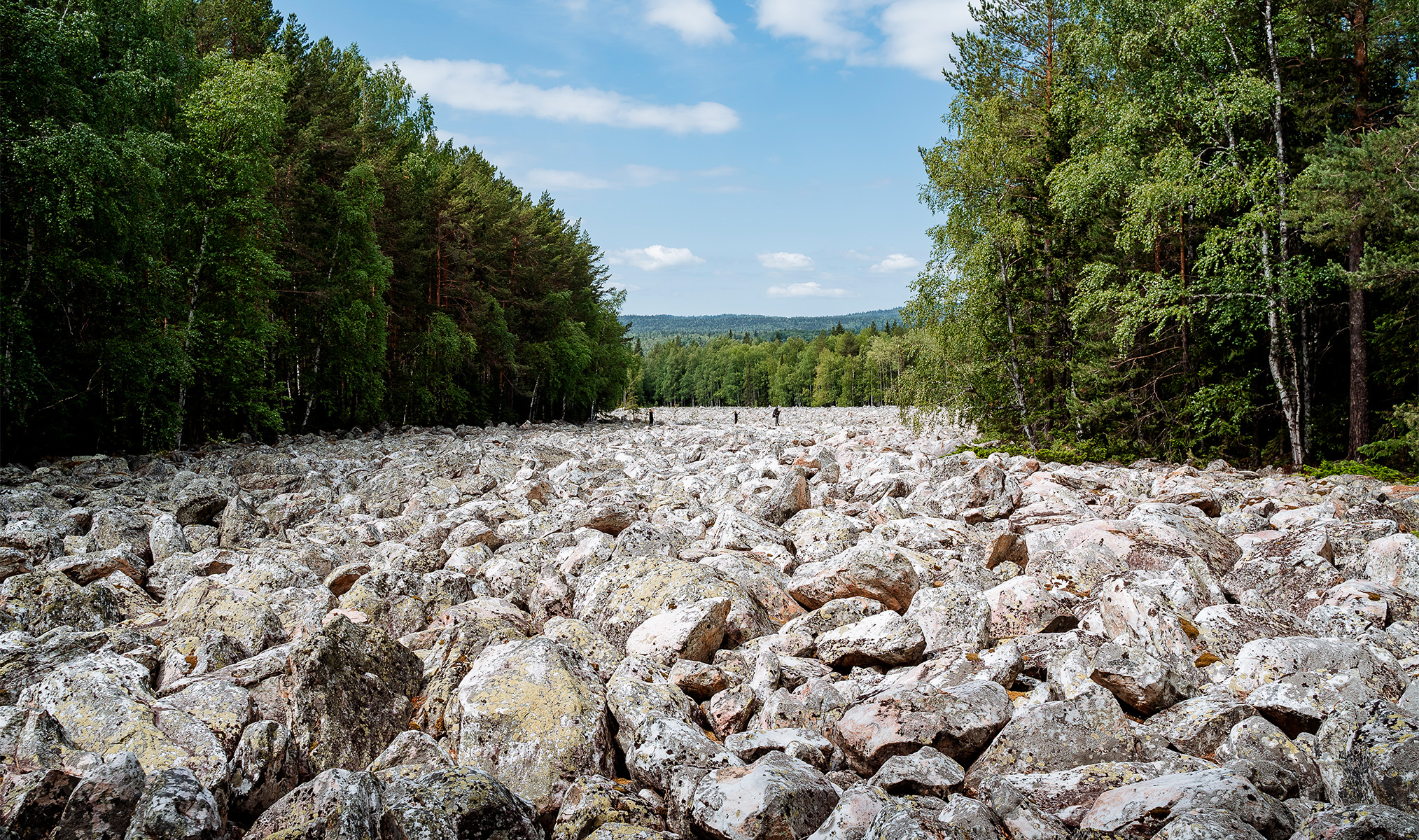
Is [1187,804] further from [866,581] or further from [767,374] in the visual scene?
[767,374]

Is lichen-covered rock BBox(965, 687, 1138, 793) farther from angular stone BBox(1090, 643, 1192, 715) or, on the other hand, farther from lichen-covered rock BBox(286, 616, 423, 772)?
lichen-covered rock BBox(286, 616, 423, 772)

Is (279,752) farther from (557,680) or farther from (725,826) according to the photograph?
(725,826)

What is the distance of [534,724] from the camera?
3.48 metres

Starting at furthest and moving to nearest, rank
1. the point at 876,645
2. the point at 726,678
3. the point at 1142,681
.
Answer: the point at 876,645 < the point at 726,678 < the point at 1142,681

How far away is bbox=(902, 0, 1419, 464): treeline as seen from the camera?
1243 cm

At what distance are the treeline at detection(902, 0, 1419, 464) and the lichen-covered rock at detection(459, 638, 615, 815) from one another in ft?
43.1

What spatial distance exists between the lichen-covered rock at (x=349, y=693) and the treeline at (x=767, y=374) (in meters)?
105

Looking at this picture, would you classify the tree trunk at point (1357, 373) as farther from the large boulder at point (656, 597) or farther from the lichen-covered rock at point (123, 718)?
the lichen-covered rock at point (123, 718)

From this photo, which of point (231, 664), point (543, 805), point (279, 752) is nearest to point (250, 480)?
point (231, 664)

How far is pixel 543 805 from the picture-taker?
3203 millimetres

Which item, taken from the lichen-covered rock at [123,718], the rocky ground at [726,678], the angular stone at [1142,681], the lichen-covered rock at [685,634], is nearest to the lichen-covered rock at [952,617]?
the rocky ground at [726,678]

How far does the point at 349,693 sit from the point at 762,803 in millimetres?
2349

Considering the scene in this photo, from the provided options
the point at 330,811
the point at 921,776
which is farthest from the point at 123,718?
the point at 921,776

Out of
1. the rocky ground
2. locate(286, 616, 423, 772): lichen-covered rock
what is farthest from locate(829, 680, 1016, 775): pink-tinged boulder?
locate(286, 616, 423, 772): lichen-covered rock
